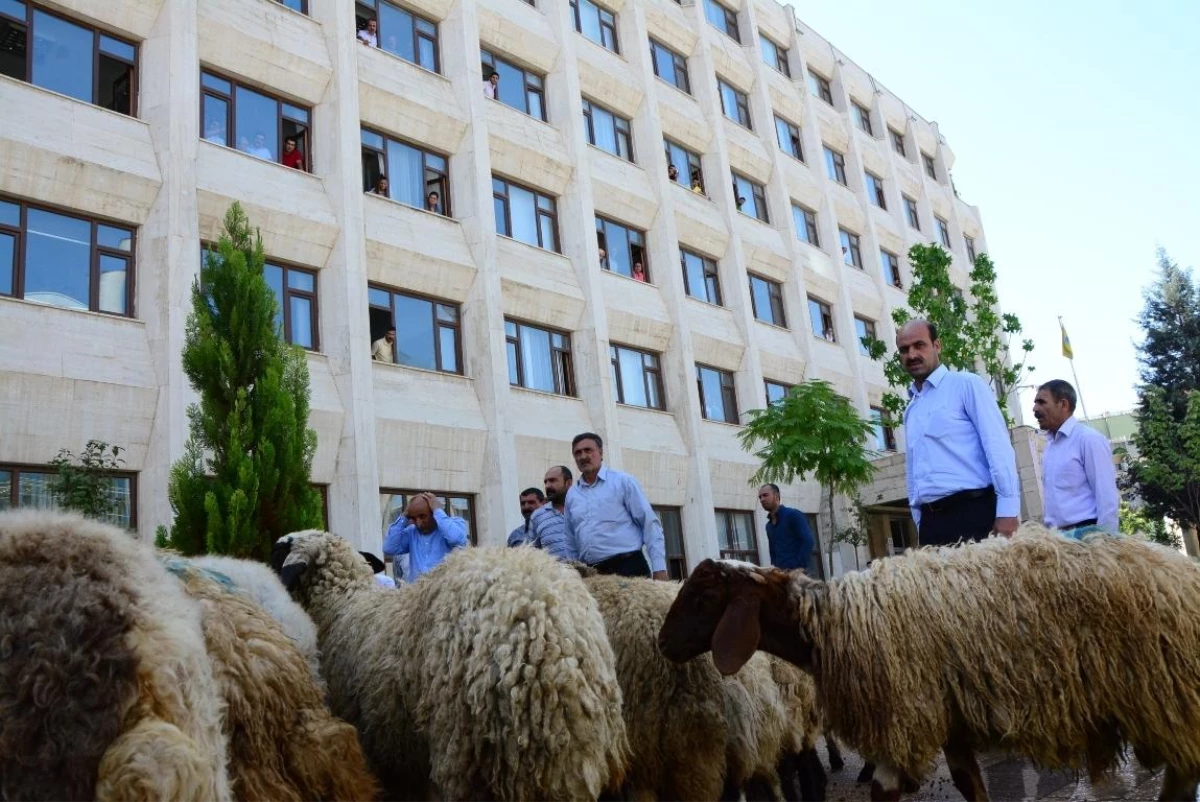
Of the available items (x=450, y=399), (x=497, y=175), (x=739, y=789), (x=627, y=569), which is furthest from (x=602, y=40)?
(x=739, y=789)

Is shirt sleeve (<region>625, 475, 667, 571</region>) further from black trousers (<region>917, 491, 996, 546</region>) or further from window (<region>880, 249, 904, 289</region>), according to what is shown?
window (<region>880, 249, 904, 289</region>)

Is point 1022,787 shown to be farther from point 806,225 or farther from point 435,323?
point 806,225

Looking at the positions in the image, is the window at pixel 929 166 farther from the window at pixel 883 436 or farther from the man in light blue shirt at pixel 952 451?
the man in light blue shirt at pixel 952 451

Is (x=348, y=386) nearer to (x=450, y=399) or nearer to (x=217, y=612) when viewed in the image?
(x=450, y=399)

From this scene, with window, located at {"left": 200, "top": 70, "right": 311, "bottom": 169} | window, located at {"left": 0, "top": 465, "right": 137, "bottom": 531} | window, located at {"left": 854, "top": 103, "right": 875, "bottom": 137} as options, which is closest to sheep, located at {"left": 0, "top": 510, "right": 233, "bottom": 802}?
window, located at {"left": 0, "top": 465, "right": 137, "bottom": 531}

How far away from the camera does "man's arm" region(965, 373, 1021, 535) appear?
206 inches

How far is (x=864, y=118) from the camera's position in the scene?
128 ft

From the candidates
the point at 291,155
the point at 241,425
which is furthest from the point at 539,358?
the point at 241,425

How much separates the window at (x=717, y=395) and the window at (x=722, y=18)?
12.2m

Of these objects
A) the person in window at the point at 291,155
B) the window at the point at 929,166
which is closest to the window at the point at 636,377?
the person in window at the point at 291,155

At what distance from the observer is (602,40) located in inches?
1037

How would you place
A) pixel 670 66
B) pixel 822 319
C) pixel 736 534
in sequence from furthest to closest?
pixel 822 319
pixel 670 66
pixel 736 534

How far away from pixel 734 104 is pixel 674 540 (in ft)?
50.8

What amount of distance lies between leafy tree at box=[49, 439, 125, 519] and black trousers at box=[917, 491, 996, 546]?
9603 mm
